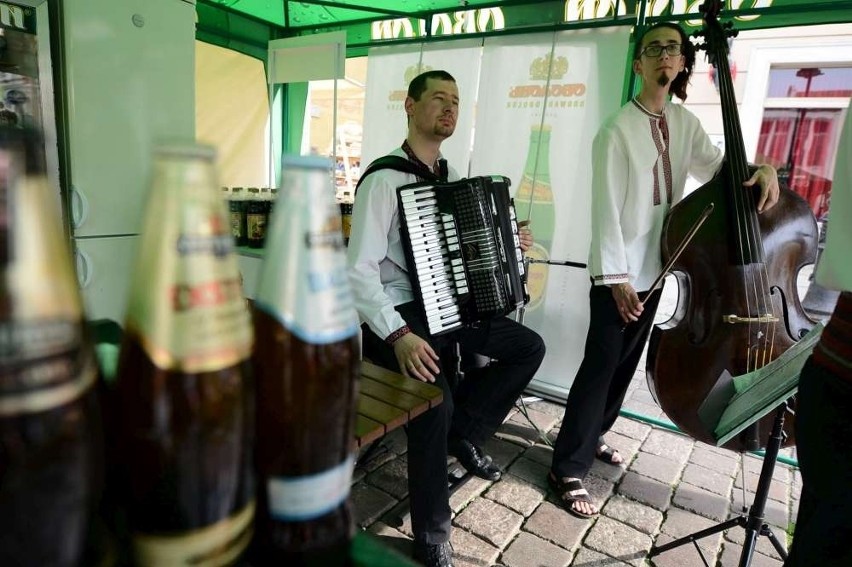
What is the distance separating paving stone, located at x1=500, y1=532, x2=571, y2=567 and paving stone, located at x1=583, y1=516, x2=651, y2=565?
0.14 m

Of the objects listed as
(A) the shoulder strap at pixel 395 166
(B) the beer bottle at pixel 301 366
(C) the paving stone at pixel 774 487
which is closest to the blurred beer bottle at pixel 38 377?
(B) the beer bottle at pixel 301 366

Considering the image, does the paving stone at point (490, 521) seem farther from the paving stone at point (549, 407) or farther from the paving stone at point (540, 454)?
the paving stone at point (549, 407)

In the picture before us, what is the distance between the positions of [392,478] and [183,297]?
2.31 m

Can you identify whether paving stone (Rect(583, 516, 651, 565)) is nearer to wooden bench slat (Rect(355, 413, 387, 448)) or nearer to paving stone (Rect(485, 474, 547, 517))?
paving stone (Rect(485, 474, 547, 517))

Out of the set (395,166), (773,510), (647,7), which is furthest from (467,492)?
(647,7)

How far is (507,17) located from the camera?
129 inches

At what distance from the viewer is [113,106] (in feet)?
7.96

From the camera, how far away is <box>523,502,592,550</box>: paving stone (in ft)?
6.93

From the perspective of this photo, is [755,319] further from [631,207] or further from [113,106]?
[113,106]

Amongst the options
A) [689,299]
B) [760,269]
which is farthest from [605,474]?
[760,269]

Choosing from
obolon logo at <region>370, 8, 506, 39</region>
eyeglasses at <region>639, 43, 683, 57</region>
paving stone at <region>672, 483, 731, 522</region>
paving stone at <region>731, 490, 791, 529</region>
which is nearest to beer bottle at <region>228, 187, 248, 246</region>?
obolon logo at <region>370, 8, 506, 39</region>

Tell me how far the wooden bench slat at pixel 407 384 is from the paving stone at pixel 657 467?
1591 mm

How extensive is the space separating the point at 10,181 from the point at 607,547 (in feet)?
7.60

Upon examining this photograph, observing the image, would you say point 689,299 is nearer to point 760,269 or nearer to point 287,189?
point 760,269
